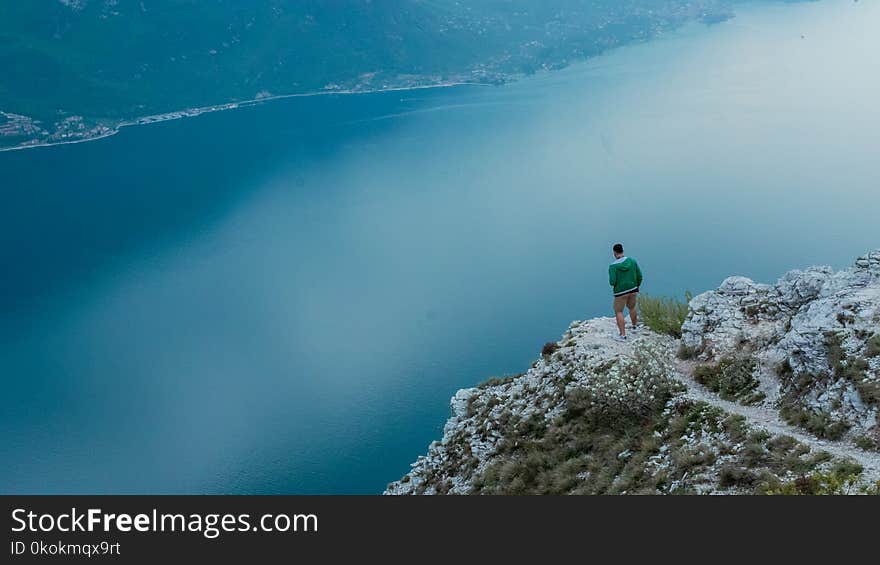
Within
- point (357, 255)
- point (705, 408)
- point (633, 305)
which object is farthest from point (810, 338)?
point (357, 255)

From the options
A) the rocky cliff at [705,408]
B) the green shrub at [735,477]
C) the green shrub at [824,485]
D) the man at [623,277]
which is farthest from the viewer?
the man at [623,277]

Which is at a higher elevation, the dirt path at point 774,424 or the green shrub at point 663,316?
the green shrub at point 663,316

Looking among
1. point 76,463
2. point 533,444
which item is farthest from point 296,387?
point 533,444

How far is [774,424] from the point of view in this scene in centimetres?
1196

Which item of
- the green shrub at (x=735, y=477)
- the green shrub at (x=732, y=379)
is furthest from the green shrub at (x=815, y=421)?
the green shrub at (x=735, y=477)

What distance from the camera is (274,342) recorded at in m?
65.6

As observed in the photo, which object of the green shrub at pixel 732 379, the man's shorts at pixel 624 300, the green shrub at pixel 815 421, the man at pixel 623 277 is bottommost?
the green shrub at pixel 815 421

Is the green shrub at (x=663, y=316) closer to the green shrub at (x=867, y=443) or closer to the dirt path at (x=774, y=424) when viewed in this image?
the dirt path at (x=774, y=424)

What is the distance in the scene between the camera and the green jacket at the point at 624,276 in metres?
16.3

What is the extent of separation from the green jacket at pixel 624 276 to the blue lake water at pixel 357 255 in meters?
30.5

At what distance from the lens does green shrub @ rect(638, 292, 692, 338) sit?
18.1 metres

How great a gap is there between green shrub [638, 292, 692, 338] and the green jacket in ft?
8.08

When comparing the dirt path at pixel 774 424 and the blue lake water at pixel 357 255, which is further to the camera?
the blue lake water at pixel 357 255

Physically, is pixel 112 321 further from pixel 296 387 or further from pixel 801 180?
pixel 801 180
